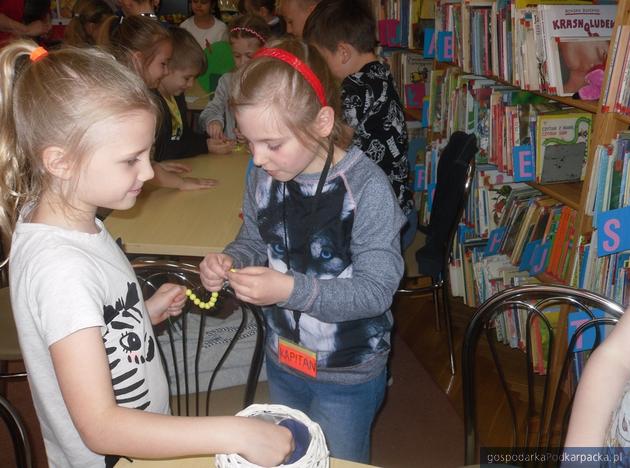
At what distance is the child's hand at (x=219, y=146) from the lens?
9.83 feet

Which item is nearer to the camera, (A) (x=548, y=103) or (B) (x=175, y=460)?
(B) (x=175, y=460)

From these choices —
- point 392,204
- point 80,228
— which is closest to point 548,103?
point 392,204

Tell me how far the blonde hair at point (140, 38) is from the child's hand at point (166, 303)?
146cm

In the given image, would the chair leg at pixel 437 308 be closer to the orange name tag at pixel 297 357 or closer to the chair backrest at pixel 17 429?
the orange name tag at pixel 297 357

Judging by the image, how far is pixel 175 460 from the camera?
3.57 feet

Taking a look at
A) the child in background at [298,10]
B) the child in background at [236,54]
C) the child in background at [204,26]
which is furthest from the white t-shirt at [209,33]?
the child in background at [236,54]

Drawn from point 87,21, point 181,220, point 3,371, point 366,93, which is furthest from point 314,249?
point 87,21

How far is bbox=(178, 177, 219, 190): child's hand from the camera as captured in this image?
246 centimetres

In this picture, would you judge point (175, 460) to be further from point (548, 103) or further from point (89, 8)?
point (89, 8)

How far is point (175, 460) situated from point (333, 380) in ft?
1.46

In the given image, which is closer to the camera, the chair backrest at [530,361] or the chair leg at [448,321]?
the chair backrest at [530,361]

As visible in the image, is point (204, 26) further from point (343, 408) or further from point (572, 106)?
point (343, 408)

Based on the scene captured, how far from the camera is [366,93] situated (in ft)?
8.55

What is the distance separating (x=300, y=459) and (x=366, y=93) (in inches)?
77.7
